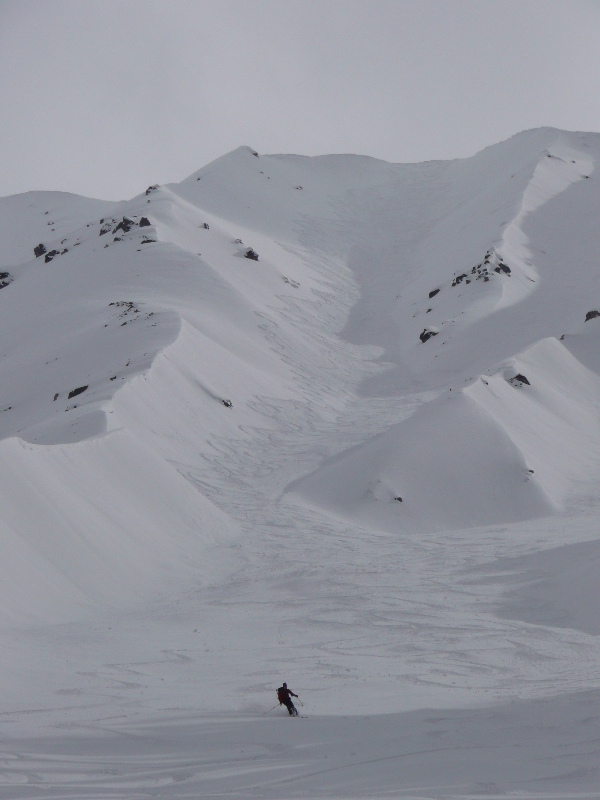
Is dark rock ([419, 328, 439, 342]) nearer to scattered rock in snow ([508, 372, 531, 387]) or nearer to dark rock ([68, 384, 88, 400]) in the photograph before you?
scattered rock in snow ([508, 372, 531, 387])

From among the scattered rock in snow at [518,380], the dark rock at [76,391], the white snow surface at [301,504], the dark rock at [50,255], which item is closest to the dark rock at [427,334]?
the white snow surface at [301,504]

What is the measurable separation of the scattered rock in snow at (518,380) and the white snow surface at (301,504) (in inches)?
5.0

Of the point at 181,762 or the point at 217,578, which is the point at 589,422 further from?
the point at 181,762

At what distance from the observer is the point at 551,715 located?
39.7 feet

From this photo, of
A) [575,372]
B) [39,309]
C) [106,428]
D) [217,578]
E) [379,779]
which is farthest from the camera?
[39,309]

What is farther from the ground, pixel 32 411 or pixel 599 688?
pixel 32 411

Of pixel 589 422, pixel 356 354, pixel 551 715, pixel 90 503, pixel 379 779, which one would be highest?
pixel 356 354

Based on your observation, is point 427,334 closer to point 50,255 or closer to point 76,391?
point 76,391

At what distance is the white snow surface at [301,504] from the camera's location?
11.1 metres

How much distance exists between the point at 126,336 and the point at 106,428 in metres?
13.5

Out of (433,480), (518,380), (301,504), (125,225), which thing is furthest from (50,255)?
(433,480)

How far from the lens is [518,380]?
3897 cm

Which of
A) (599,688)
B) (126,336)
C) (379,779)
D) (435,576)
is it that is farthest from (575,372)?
(379,779)

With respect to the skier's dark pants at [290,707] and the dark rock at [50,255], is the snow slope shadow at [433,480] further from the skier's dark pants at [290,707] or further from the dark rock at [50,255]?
the dark rock at [50,255]
